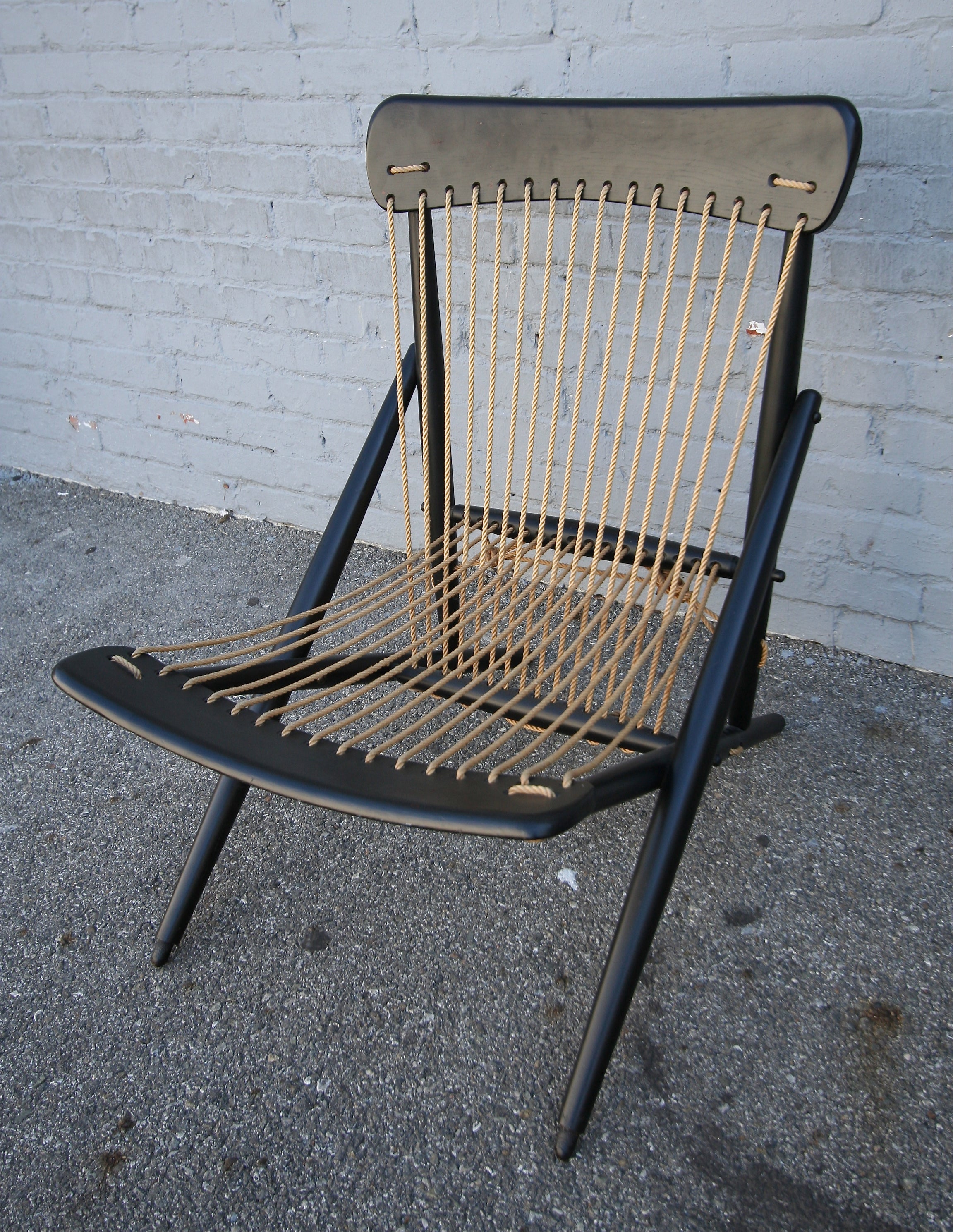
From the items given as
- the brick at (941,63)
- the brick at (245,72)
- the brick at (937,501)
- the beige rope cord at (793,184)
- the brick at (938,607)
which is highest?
the brick at (941,63)

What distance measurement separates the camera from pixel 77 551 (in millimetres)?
2309

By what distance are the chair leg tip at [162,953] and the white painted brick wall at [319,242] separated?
1.14m

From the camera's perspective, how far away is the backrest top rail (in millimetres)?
1050

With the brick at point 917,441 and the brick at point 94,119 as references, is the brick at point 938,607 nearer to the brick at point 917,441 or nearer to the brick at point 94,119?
the brick at point 917,441

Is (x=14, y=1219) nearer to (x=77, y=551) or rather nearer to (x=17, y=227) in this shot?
(x=77, y=551)

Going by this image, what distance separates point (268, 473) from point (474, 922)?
1.32 m

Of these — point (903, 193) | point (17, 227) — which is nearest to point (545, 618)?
point (903, 193)

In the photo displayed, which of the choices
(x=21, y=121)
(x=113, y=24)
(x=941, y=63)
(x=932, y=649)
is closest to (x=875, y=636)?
(x=932, y=649)

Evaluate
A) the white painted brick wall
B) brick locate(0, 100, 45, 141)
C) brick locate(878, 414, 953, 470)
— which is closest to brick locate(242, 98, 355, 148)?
the white painted brick wall

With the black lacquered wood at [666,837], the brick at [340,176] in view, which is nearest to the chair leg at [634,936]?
the black lacquered wood at [666,837]

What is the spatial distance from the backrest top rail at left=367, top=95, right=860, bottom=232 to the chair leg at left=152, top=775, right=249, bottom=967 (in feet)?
2.81

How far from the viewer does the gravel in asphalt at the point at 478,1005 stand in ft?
3.31

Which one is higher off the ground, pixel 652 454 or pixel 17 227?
pixel 17 227

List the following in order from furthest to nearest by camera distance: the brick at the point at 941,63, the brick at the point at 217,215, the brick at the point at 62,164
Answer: the brick at the point at 62,164
the brick at the point at 217,215
the brick at the point at 941,63
